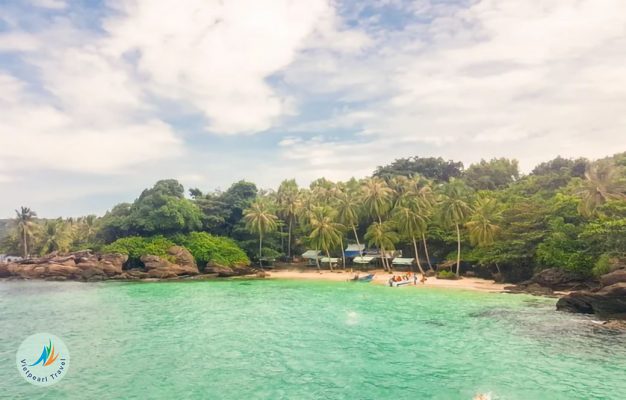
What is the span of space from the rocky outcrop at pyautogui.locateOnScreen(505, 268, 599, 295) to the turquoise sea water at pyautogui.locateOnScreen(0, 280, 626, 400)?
3983 mm

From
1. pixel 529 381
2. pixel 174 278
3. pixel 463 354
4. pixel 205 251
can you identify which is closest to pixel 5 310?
pixel 174 278

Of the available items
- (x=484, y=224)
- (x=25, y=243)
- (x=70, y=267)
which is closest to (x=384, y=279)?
(x=484, y=224)

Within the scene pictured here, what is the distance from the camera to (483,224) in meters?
48.6

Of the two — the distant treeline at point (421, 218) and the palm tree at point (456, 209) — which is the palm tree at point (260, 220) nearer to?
the distant treeline at point (421, 218)

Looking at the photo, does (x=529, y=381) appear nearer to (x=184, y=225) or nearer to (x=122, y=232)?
(x=184, y=225)

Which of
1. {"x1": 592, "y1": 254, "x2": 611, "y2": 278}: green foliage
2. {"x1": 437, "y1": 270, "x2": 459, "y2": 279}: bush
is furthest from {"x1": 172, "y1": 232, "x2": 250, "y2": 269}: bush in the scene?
{"x1": 592, "y1": 254, "x2": 611, "y2": 278}: green foliage

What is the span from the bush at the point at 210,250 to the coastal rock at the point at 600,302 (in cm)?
4735

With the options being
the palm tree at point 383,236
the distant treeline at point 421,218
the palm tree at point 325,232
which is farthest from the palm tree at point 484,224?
the palm tree at point 325,232

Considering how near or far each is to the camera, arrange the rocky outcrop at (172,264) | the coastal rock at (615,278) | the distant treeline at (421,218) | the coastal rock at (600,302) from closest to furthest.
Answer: the coastal rock at (600,302), the coastal rock at (615,278), the distant treeline at (421,218), the rocky outcrop at (172,264)

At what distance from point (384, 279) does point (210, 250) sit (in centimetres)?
2864

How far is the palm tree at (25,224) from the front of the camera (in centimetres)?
7531

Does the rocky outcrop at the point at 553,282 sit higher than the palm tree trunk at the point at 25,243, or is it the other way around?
the palm tree trunk at the point at 25,243

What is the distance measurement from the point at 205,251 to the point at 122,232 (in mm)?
16547
